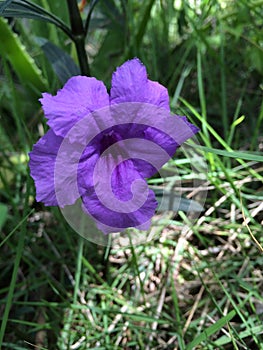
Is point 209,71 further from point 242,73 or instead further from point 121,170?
point 121,170

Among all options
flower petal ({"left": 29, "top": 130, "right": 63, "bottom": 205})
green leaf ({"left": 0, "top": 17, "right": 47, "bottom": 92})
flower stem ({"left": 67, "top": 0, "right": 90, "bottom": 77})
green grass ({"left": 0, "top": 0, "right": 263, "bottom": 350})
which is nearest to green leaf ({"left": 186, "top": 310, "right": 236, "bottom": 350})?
green grass ({"left": 0, "top": 0, "right": 263, "bottom": 350})

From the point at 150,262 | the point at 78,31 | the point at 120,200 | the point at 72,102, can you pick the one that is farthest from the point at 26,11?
the point at 150,262

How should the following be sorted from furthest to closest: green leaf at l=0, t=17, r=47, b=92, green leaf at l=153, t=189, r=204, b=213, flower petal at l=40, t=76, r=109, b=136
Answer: green leaf at l=0, t=17, r=47, b=92
green leaf at l=153, t=189, r=204, b=213
flower petal at l=40, t=76, r=109, b=136

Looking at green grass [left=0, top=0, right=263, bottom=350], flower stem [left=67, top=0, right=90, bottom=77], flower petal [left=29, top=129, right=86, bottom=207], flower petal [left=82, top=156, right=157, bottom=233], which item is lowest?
green grass [left=0, top=0, right=263, bottom=350]

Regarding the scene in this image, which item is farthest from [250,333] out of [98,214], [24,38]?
[24,38]

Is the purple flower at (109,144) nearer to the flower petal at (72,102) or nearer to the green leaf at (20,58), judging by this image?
the flower petal at (72,102)

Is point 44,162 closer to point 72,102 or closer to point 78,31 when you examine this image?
point 72,102

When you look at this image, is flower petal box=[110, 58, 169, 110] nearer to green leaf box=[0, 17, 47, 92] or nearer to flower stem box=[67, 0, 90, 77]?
flower stem box=[67, 0, 90, 77]
